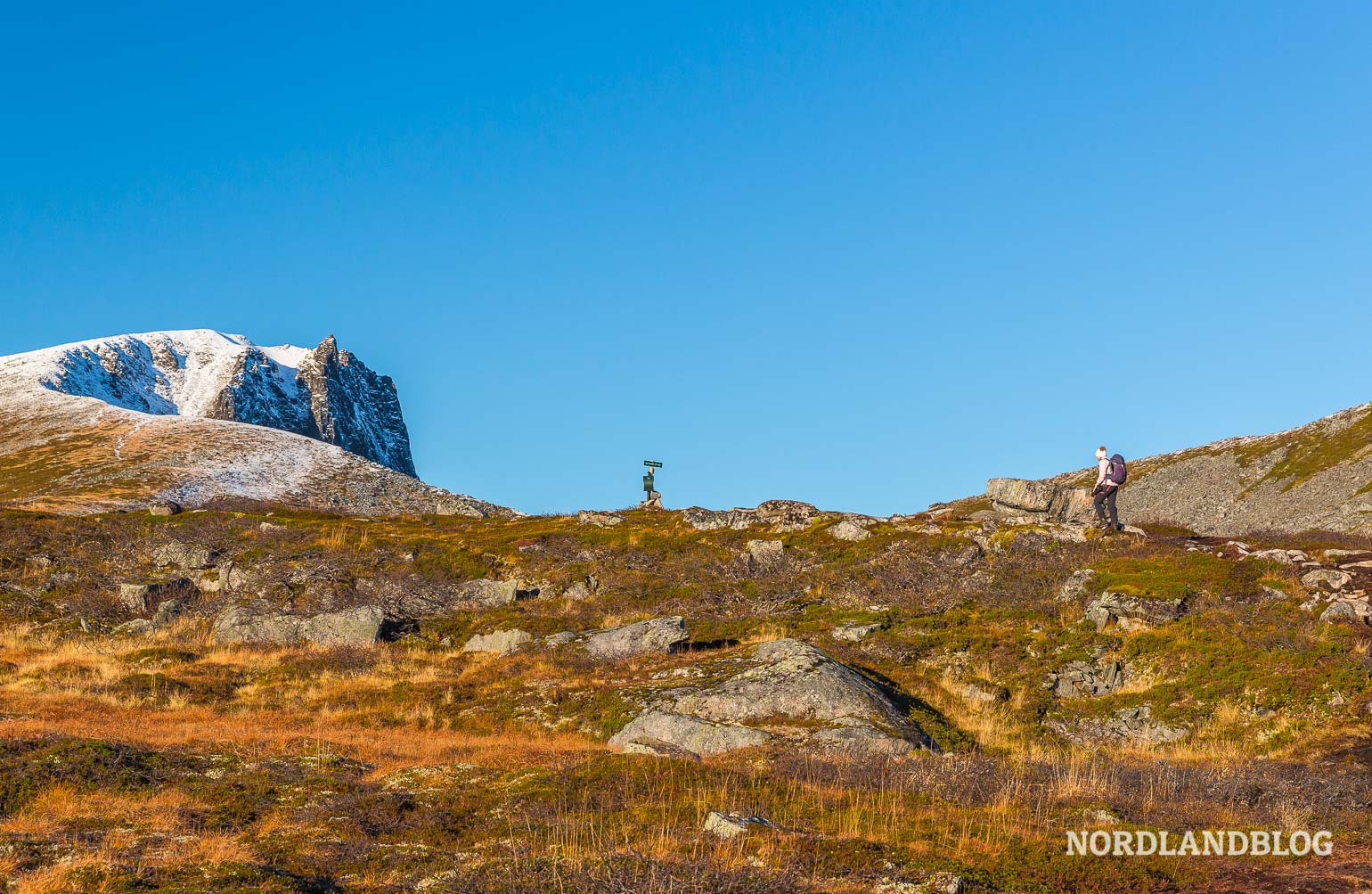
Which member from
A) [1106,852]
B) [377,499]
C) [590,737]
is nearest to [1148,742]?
[1106,852]

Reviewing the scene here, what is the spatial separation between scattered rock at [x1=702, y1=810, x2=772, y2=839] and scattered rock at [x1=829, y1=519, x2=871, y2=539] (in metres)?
27.7

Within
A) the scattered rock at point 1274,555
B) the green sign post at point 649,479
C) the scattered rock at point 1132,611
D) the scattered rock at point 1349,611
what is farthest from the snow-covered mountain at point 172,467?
the scattered rock at point 1349,611

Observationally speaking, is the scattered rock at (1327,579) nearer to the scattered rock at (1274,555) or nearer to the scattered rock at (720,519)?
the scattered rock at (1274,555)

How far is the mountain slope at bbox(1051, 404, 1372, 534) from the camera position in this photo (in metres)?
71.6

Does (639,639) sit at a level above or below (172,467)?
below

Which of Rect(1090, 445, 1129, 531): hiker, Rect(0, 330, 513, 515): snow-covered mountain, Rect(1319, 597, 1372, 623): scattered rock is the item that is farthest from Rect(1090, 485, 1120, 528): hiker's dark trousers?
Rect(0, 330, 513, 515): snow-covered mountain

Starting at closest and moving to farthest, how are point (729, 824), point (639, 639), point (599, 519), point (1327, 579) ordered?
1. point (729, 824)
2. point (1327, 579)
3. point (639, 639)
4. point (599, 519)

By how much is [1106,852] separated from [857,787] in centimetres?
413

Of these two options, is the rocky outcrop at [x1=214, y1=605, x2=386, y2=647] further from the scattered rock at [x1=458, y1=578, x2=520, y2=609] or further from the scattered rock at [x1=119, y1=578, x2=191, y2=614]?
the scattered rock at [x1=119, y1=578, x2=191, y2=614]

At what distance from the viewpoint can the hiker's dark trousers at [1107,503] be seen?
1339 inches

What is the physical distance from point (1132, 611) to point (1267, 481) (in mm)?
74211

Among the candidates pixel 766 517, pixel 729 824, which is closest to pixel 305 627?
pixel 766 517

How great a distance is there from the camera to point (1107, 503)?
3566 cm

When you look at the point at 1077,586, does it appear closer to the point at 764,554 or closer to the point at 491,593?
the point at 764,554
